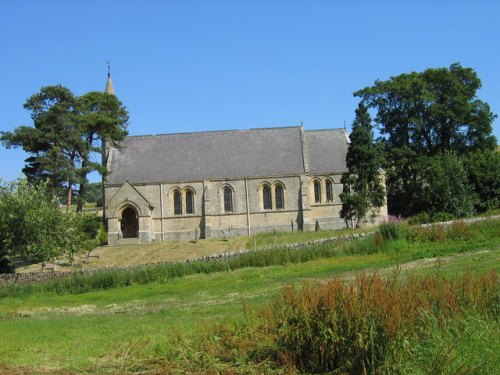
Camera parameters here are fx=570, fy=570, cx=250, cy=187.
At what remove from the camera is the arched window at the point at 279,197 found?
171 feet

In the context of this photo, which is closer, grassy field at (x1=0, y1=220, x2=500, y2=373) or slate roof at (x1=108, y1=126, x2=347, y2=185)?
grassy field at (x1=0, y1=220, x2=500, y2=373)

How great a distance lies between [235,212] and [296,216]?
18.2ft

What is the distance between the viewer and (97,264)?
40.0 meters

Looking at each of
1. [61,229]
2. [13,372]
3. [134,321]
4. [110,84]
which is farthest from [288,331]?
[110,84]

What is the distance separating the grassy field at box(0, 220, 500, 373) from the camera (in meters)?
8.31

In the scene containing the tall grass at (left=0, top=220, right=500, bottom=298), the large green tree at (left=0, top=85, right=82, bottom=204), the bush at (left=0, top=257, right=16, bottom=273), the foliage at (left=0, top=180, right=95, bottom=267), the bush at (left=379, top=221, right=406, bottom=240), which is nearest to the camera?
the tall grass at (left=0, top=220, right=500, bottom=298)

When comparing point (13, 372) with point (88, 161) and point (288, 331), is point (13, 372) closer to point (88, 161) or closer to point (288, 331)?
point (288, 331)

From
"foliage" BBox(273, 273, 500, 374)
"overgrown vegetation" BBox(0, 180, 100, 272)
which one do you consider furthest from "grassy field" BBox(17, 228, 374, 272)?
"foliage" BBox(273, 273, 500, 374)

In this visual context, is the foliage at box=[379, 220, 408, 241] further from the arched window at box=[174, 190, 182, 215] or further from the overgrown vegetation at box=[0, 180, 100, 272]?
the arched window at box=[174, 190, 182, 215]

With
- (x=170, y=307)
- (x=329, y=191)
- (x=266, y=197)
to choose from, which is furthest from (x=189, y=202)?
(x=170, y=307)

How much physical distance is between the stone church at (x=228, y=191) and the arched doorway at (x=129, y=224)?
0.30ft

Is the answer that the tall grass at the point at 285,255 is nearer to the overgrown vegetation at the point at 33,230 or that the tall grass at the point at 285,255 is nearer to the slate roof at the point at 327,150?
the overgrown vegetation at the point at 33,230

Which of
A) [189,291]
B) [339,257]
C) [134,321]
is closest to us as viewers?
[134,321]

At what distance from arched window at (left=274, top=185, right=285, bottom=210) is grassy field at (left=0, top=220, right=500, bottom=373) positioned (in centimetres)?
2734
